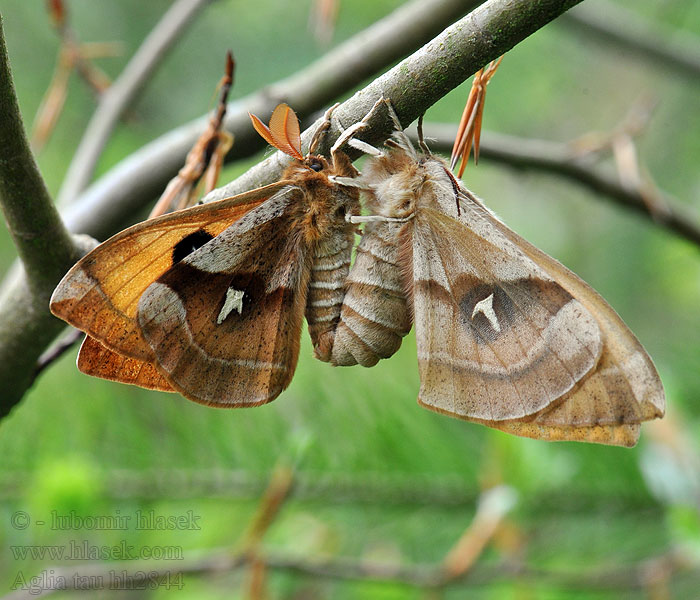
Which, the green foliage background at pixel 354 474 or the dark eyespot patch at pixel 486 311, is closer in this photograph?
the dark eyespot patch at pixel 486 311

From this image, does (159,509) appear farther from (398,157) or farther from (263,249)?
(398,157)

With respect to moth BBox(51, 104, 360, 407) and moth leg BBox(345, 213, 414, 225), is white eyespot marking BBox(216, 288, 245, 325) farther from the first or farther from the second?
moth leg BBox(345, 213, 414, 225)

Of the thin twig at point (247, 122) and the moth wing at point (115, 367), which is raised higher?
the thin twig at point (247, 122)

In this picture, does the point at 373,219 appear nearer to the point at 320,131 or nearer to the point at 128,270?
the point at 320,131

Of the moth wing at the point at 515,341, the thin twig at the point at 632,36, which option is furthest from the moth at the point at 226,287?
the thin twig at the point at 632,36

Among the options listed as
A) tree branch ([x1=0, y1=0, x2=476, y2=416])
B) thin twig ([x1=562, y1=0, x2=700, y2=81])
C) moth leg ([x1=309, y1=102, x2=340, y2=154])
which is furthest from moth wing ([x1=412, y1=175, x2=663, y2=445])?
thin twig ([x1=562, y1=0, x2=700, y2=81])
